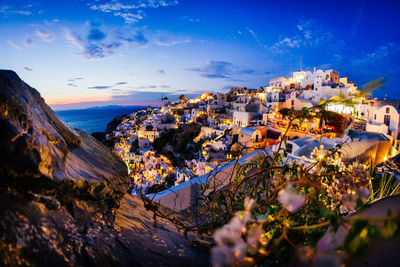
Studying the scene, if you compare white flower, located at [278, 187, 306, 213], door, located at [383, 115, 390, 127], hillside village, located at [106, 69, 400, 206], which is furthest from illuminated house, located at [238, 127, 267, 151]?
white flower, located at [278, 187, 306, 213]

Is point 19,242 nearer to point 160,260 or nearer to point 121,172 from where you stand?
point 160,260

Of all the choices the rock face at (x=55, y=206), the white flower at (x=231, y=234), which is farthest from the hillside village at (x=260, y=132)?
the rock face at (x=55, y=206)

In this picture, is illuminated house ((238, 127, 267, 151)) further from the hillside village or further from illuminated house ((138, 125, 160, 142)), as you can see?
illuminated house ((138, 125, 160, 142))

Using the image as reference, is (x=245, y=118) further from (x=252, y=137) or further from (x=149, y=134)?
(x=149, y=134)

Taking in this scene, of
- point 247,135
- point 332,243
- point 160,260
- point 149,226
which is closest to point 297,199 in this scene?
point 332,243

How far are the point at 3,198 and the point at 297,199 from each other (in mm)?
1421

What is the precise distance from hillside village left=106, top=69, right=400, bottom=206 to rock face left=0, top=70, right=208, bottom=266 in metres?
1.63

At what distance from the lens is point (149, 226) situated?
5.93 feet

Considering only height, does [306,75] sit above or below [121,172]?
above

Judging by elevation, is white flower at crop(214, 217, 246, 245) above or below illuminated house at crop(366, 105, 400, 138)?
below

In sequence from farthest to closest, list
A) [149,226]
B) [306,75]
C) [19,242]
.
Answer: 1. [306,75]
2. [149,226]
3. [19,242]

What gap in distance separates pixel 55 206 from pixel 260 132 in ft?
68.2

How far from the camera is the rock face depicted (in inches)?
37.2

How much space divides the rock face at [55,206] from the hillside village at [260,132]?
1632 millimetres
